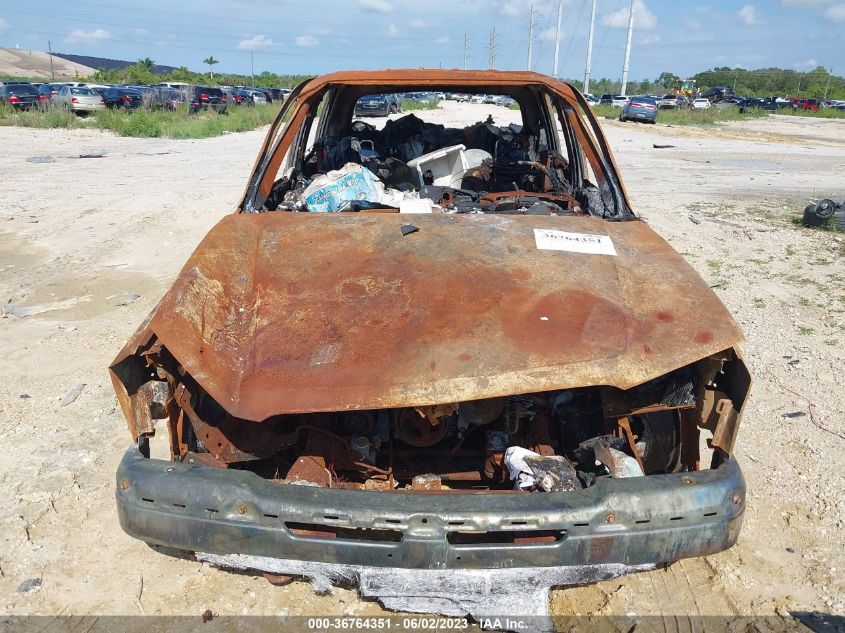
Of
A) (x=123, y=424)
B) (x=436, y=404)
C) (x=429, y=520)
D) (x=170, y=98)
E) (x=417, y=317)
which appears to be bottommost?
(x=123, y=424)

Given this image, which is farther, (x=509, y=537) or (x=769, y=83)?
(x=769, y=83)

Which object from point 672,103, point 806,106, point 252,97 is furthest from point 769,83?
point 252,97

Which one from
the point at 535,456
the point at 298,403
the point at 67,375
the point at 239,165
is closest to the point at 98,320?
the point at 67,375

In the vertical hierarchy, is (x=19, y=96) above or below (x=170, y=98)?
below

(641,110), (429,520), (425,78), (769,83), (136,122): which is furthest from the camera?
(769,83)

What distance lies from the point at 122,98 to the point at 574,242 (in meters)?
26.1

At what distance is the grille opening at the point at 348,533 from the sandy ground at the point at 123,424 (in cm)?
61

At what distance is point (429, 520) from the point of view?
1725 mm

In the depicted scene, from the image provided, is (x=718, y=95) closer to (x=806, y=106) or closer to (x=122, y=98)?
(x=806, y=106)

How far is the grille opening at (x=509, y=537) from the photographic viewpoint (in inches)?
69.5

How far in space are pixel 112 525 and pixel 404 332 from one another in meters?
1.62

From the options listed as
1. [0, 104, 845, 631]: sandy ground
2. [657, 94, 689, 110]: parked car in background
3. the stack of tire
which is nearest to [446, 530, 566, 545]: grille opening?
[0, 104, 845, 631]: sandy ground

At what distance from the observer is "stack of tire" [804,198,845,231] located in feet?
26.5

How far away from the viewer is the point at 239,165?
1293 centimetres
